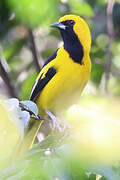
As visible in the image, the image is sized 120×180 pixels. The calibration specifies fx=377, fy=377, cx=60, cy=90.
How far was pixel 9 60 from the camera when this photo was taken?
4.41m

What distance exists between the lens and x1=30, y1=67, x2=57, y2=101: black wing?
3434 mm

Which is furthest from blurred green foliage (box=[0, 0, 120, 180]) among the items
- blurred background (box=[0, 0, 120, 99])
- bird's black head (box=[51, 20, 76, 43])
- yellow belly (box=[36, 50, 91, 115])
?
yellow belly (box=[36, 50, 91, 115])

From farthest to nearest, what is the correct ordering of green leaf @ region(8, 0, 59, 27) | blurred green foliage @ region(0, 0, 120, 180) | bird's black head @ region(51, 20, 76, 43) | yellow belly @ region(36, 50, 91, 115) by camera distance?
bird's black head @ region(51, 20, 76, 43)
yellow belly @ region(36, 50, 91, 115)
green leaf @ region(8, 0, 59, 27)
blurred green foliage @ region(0, 0, 120, 180)

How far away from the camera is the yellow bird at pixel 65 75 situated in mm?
3381

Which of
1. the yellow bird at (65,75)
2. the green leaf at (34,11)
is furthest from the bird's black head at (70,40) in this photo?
the green leaf at (34,11)

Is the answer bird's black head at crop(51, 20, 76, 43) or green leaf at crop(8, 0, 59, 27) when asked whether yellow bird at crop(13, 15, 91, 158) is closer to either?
bird's black head at crop(51, 20, 76, 43)

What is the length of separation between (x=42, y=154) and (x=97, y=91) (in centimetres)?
240

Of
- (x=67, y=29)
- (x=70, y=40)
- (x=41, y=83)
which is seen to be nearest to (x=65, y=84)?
(x=41, y=83)

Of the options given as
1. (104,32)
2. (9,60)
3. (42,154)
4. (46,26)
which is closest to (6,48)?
(9,60)

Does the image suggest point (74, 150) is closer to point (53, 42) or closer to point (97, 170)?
point (97, 170)

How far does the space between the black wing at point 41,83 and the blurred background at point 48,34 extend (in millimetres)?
195

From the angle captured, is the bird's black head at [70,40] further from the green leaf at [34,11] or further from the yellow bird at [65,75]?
the green leaf at [34,11]

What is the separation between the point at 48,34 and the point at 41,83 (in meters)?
1.31

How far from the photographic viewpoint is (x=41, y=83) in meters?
3.51
